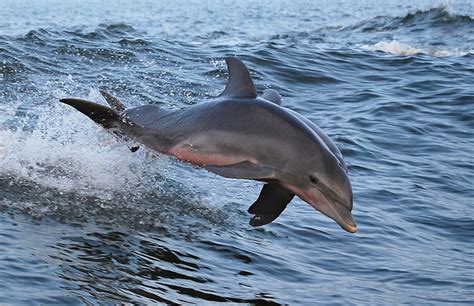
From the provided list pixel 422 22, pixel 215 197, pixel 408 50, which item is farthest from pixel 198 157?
pixel 422 22

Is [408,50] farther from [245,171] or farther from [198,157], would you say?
[245,171]

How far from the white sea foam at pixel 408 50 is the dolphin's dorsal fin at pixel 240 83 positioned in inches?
609

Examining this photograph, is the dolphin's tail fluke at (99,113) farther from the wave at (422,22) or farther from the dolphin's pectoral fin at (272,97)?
the wave at (422,22)

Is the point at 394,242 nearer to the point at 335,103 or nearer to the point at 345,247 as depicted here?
the point at 345,247

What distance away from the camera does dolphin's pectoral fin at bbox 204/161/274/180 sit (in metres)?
6.45

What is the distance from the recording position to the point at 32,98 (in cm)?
1437

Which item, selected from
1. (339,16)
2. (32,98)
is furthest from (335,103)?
(339,16)

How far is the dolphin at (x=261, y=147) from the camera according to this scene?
635 centimetres

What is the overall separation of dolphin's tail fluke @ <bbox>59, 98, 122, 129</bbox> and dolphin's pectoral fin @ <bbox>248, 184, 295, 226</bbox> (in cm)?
182

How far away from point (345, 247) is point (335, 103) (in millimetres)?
7821

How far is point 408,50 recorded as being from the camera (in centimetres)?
2277

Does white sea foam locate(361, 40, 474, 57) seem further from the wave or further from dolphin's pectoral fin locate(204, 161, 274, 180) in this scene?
dolphin's pectoral fin locate(204, 161, 274, 180)

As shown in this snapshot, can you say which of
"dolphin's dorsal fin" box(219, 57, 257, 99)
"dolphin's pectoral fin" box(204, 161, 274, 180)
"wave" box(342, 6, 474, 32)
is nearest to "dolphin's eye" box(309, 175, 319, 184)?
"dolphin's pectoral fin" box(204, 161, 274, 180)

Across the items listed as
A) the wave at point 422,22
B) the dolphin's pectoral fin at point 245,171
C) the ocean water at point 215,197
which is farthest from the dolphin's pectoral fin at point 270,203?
the wave at point 422,22
